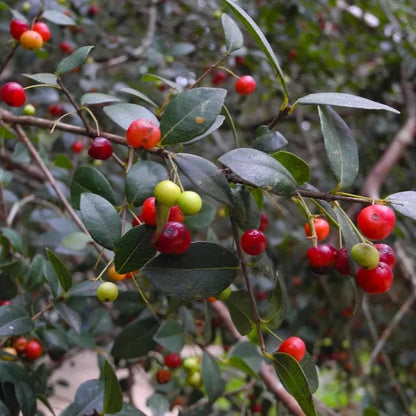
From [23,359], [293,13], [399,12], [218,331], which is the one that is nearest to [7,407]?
[23,359]

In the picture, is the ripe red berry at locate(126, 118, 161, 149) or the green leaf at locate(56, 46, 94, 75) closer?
the ripe red berry at locate(126, 118, 161, 149)

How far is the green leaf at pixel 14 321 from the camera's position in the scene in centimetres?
84

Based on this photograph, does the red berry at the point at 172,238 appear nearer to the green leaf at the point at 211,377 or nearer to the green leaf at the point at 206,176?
the green leaf at the point at 206,176

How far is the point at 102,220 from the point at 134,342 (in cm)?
42

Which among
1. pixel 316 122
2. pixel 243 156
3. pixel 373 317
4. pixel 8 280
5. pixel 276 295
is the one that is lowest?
pixel 373 317

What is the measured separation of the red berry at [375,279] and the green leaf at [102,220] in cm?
35

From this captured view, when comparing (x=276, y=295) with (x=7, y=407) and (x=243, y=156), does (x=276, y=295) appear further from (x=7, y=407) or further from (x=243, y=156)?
(x=7, y=407)

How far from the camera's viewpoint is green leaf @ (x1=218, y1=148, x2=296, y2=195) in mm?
588

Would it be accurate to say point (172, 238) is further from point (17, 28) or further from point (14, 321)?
point (17, 28)

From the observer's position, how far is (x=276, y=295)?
0.70 m

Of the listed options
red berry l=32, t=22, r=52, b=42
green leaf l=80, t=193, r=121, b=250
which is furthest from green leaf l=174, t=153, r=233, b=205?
red berry l=32, t=22, r=52, b=42

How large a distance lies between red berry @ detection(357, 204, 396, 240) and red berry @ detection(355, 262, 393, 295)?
2.0 inches

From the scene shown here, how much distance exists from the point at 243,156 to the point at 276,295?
224mm

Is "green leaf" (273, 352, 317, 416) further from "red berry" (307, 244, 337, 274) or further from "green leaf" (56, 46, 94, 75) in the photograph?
"green leaf" (56, 46, 94, 75)
